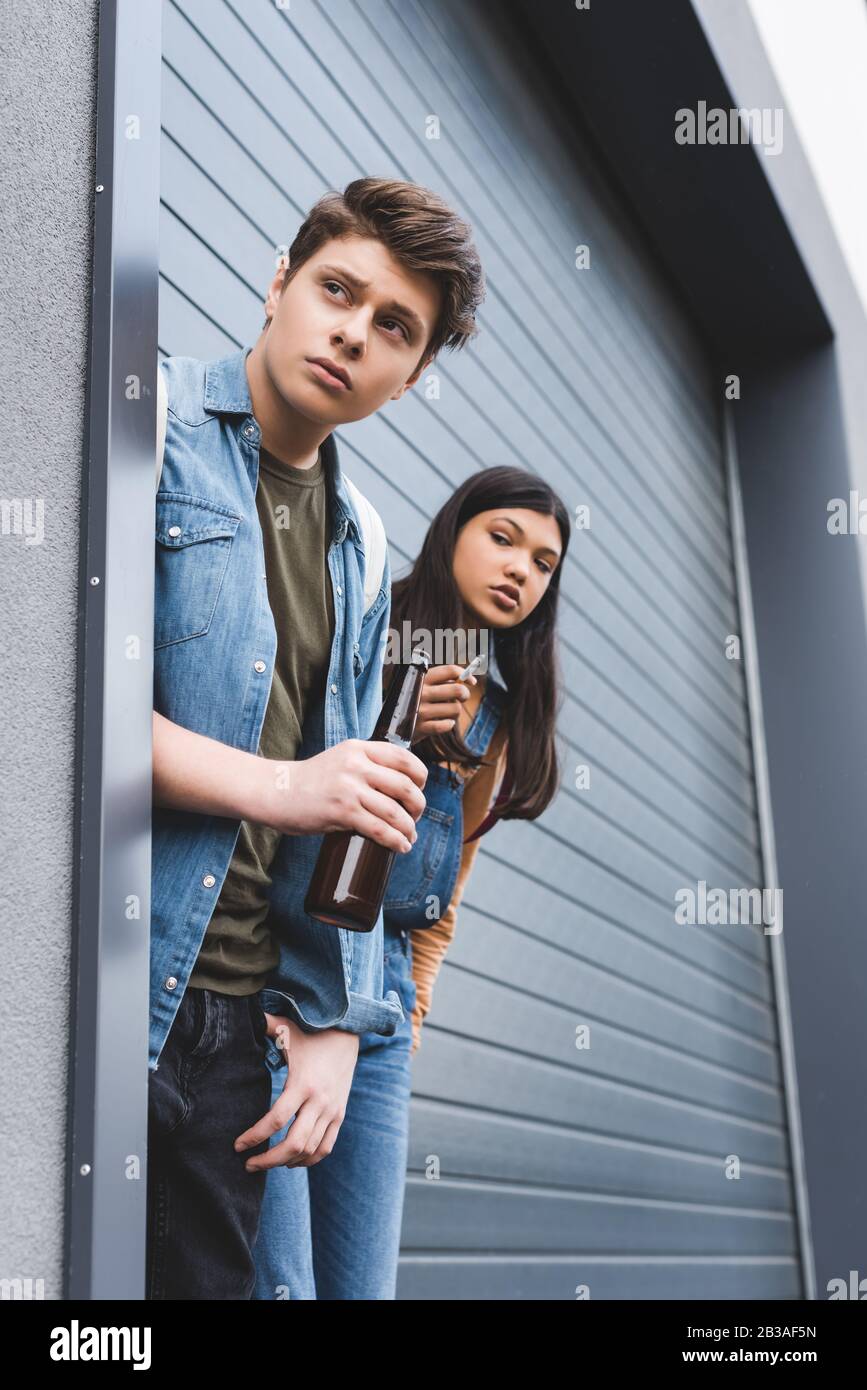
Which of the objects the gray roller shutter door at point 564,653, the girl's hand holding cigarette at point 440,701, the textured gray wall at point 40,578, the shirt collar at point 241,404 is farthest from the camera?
the gray roller shutter door at point 564,653

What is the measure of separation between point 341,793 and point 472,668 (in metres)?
0.90

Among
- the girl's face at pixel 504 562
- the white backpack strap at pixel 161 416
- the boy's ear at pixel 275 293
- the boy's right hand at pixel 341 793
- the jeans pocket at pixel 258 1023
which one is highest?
the boy's ear at pixel 275 293

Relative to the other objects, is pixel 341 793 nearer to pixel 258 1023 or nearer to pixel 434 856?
pixel 258 1023

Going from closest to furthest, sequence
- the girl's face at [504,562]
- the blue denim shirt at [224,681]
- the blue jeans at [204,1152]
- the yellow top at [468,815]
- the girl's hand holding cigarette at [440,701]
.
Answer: the blue jeans at [204,1152] → the blue denim shirt at [224,681] → the girl's hand holding cigarette at [440,701] → the yellow top at [468,815] → the girl's face at [504,562]

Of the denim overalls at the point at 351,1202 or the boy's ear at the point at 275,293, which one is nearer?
the denim overalls at the point at 351,1202

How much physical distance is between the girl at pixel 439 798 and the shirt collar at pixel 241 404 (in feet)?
1.61

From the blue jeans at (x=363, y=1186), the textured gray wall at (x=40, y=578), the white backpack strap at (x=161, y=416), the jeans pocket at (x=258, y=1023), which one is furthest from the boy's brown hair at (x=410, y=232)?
the blue jeans at (x=363, y=1186)

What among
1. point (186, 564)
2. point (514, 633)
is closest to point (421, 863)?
point (514, 633)

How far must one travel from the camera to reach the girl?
2207mm

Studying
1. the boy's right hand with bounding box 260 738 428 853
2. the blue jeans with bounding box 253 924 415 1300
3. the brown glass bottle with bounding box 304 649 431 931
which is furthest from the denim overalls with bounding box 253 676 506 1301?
the boy's right hand with bounding box 260 738 428 853

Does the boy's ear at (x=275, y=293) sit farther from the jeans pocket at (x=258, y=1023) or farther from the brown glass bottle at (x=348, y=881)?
the jeans pocket at (x=258, y=1023)

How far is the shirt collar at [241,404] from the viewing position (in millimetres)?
2111

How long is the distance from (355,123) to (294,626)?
1957mm
